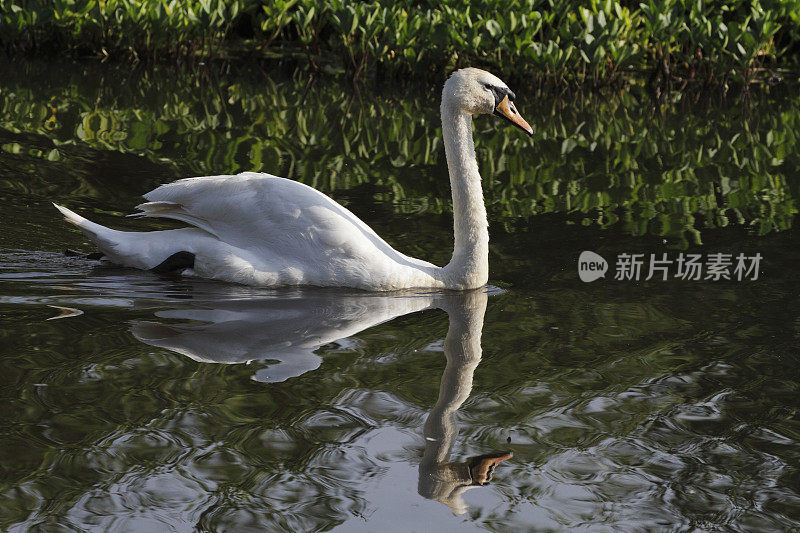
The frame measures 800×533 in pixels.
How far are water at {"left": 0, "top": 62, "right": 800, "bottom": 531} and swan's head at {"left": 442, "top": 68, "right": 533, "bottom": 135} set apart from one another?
3.37ft

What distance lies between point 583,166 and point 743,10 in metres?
8.41

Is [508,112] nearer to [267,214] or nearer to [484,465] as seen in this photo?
[267,214]

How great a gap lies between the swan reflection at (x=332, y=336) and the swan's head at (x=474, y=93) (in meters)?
1.03

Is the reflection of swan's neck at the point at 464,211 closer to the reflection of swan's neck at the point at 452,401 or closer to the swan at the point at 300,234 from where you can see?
the swan at the point at 300,234

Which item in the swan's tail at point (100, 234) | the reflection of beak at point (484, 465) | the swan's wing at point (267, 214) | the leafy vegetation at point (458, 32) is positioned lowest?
the reflection of beak at point (484, 465)

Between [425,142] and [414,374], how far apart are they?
6.62 metres

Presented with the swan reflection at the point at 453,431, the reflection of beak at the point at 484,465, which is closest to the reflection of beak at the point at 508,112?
the swan reflection at the point at 453,431

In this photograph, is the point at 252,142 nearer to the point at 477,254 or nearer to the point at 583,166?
the point at 583,166

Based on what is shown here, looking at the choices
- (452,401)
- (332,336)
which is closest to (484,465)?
(452,401)

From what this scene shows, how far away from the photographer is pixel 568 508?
3.56 metres

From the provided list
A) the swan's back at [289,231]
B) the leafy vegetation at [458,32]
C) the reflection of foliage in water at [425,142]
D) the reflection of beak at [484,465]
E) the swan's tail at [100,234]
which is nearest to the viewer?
the reflection of beak at [484,465]

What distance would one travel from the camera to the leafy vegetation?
14.8m

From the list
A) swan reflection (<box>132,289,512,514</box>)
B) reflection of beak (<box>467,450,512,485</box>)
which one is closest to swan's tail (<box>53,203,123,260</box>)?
swan reflection (<box>132,289,512,514</box>)

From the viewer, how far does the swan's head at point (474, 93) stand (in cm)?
604
